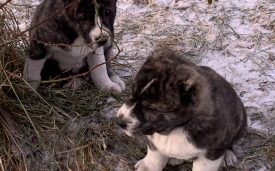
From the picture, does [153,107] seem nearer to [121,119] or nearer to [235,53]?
[121,119]

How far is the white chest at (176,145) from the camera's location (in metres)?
2.84

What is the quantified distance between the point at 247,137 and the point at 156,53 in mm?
1713

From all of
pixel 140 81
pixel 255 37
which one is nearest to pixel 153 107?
pixel 140 81

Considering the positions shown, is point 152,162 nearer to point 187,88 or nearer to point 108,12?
point 187,88

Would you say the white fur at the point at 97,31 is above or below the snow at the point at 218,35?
above

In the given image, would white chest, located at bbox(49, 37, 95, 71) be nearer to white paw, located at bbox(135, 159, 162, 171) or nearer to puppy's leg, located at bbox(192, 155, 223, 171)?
white paw, located at bbox(135, 159, 162, 171)

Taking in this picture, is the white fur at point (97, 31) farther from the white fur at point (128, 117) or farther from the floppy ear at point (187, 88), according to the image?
the floppy ear at point (187, 88)

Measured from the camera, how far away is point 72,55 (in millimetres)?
4109

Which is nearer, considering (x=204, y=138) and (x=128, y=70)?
(x=204, y=138)

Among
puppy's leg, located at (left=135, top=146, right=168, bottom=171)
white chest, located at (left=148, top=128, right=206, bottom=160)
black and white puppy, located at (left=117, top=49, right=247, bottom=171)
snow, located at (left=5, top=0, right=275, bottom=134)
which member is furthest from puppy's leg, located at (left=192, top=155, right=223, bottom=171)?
snow, located at (left=5, top=0, right=275, bottom=134)

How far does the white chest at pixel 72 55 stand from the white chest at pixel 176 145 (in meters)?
1.53

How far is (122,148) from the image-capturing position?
3.81m

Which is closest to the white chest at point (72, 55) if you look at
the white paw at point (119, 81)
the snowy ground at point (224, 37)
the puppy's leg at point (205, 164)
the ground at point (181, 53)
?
the ground at point (181, 53)

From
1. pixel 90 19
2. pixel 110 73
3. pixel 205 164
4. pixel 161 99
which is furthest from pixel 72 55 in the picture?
pixel 205 164
